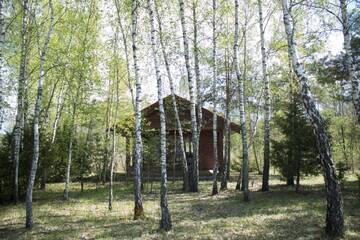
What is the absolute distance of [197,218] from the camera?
9.82 m

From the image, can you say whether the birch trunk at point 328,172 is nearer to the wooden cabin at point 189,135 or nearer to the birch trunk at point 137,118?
the birch trunk at point 137,118

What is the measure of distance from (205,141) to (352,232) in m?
17.7

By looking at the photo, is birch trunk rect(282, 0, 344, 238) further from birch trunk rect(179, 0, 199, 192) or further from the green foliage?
birch trunk rect(179, 0, 199, 192)

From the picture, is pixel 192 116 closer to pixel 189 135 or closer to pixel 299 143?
pixel 299 143

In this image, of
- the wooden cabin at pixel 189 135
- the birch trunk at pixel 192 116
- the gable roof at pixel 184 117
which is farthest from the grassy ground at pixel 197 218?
the wooden cabin at pixel 189 135

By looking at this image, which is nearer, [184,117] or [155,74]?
[155,74]

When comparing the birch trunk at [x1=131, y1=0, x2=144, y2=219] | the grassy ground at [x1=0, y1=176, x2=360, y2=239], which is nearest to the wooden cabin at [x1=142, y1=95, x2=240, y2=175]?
the grassy ground at [x1=0, y1=176, x2=360, y2=239]

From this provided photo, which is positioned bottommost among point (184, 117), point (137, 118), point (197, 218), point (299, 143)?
point (197, 218)

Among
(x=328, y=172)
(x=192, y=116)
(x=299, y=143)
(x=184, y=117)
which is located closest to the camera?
(x=328, y=172)

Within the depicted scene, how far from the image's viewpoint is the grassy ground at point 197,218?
25.9 feet

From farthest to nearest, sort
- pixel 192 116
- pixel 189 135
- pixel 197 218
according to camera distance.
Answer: pixel 189 135, pixel 192 116, pixel 197 218

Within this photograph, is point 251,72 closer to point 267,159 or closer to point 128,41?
point 267,159

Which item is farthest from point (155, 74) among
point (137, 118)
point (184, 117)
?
point (184, 117)

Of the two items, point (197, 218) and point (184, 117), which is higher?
point (184, 117)
